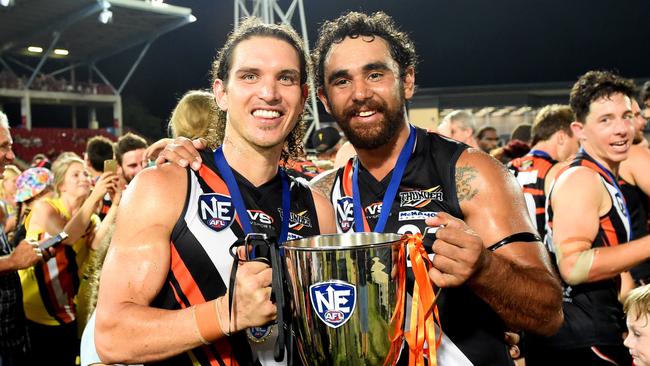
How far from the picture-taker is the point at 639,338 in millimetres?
2436

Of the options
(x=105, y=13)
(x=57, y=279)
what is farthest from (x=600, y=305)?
(x=105, y=13)

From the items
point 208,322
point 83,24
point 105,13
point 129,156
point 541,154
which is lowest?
point 208,322

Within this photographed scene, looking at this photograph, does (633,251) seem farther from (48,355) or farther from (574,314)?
(48,355)

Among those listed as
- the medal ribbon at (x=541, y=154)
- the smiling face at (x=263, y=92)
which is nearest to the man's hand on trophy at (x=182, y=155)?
the smiling face at (x=263, y=92)

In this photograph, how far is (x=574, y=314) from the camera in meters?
3.13

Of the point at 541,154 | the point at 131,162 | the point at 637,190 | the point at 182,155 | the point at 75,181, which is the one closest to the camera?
the point at 182,155

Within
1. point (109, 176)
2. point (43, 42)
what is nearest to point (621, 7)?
point (43, 42)

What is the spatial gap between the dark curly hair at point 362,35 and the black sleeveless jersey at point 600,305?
1.32 metres

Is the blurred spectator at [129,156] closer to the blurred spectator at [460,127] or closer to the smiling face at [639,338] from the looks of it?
the blurred spectator at [460,127]

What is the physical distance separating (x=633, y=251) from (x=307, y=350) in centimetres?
205

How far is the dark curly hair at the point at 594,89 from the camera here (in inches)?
135

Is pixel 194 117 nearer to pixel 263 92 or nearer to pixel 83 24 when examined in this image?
pixel 263 92

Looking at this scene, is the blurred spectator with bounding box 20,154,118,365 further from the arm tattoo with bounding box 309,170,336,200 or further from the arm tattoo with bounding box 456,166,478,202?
the arm tattoo with bounding box 456,166,478,202

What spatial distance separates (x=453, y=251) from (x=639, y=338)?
1430 mm
